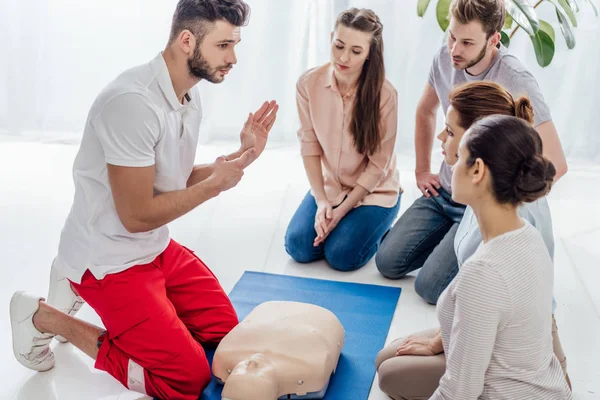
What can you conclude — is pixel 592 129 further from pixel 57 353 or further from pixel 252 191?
pixel 57 353

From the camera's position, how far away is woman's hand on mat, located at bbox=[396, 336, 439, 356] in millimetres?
2014

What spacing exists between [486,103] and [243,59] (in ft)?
7.82

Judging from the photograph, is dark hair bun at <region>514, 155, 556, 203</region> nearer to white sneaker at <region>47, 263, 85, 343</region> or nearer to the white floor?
the white floor

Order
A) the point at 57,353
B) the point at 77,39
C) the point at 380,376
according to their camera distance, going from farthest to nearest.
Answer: the point at 77,39
the point at 57,353
the point at 380,376

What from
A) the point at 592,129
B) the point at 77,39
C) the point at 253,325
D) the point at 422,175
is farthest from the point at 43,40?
the point at 592,129

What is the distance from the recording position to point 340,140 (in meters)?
2.89

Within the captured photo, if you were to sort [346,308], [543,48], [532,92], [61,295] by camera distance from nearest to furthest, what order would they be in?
[61,295]
[532,92]
[346,308]
[543,48]

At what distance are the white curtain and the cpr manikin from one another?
2084mm

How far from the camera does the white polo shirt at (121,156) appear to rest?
1.99 metres

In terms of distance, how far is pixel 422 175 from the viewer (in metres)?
2.95

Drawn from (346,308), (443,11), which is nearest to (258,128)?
(346,308)

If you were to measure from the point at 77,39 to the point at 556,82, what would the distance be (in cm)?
251

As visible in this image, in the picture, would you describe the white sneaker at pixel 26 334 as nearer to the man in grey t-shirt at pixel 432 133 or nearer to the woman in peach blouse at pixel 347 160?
the woman in peach blouse at pixel 347 160

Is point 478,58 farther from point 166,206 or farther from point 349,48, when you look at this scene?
point 166,206
